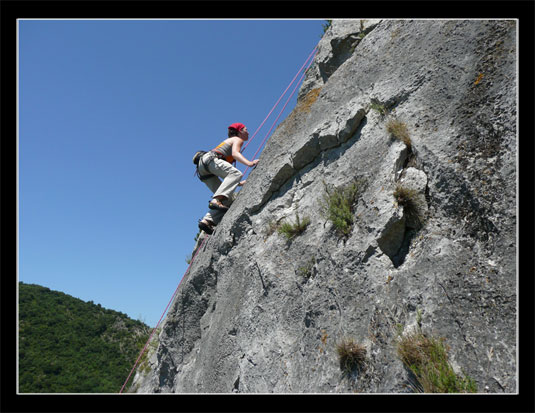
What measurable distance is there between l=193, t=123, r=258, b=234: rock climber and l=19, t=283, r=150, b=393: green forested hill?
48.8 ft

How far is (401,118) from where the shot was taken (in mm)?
5406

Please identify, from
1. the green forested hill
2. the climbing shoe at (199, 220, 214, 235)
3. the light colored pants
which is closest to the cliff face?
the light colored pants

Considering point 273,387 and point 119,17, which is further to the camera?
point 273,387

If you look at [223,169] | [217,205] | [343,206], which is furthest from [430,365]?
[223,169]

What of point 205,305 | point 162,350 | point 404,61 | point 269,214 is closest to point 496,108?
point 404,61

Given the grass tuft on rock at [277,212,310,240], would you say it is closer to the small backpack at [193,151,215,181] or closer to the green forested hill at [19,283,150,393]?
the small backpack at [193,151,215,181]

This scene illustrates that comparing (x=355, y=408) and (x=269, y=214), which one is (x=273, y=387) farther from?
(x=269, y=214)

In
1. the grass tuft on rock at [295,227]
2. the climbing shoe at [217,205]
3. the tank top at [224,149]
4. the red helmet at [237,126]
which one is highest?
the red helmet at [237,126]

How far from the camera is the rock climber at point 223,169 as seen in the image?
8.62 m

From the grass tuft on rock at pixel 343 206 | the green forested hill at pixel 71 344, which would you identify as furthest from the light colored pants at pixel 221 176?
the green forested hill at pixel 71 344

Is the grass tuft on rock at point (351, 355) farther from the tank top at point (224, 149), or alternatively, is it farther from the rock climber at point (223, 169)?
the tank top at point (224, 149)

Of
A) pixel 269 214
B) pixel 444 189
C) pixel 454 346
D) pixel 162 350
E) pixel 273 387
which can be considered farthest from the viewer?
pixel 162 350

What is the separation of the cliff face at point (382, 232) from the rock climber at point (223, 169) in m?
0.85

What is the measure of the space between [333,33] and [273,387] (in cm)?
688
